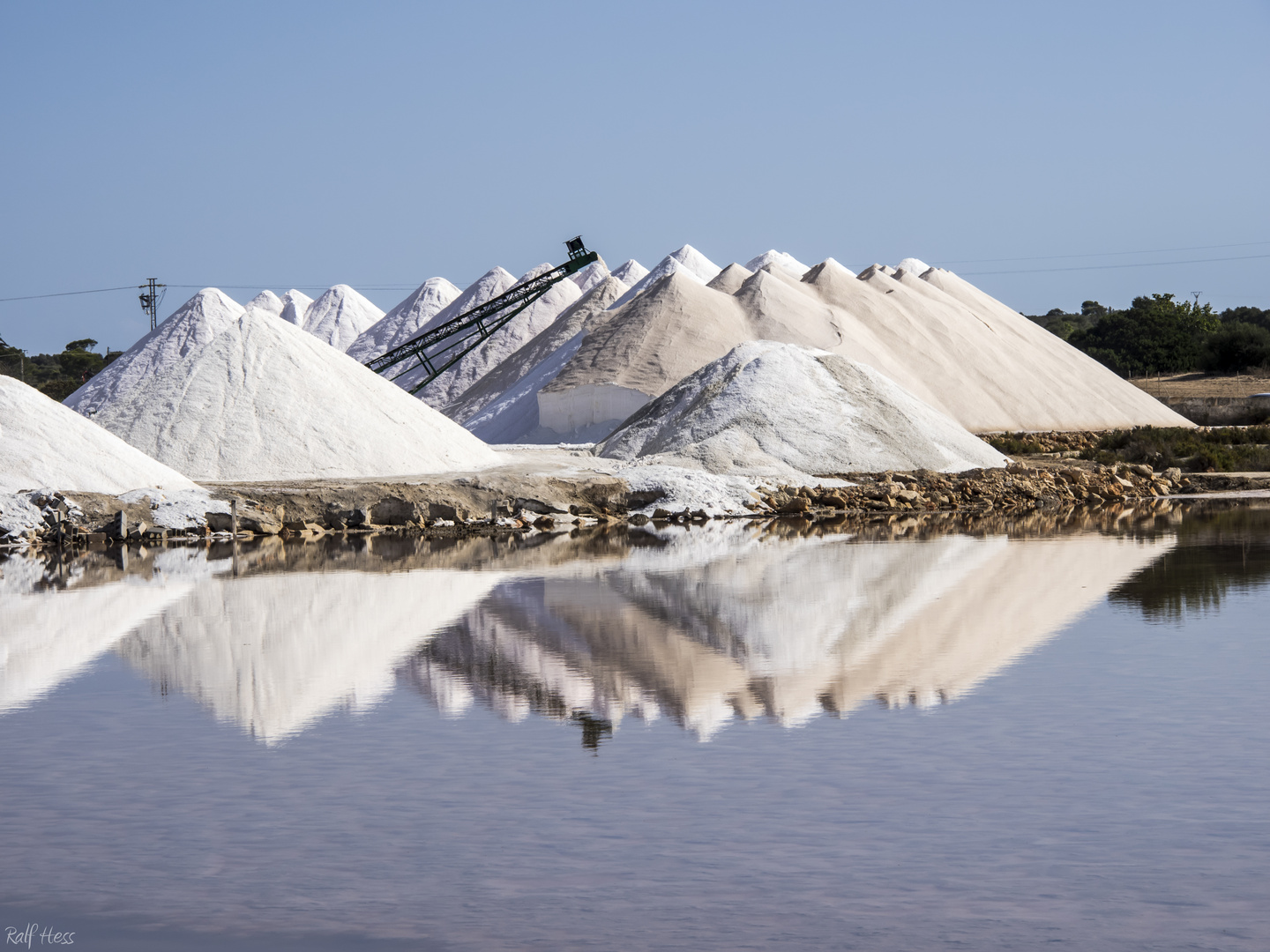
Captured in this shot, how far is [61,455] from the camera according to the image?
1912cm

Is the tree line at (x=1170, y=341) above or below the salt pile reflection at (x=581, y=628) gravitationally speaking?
above

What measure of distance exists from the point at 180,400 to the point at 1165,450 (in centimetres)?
1940

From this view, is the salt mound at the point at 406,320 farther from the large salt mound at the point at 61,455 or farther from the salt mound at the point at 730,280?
the large salt mound at the point at 61,455

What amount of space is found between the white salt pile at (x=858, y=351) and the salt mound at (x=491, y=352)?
62.9 feet

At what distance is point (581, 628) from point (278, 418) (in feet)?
50.8

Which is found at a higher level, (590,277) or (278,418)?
(590,277)

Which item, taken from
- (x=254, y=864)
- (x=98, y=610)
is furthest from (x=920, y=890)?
(x=98, y=610)

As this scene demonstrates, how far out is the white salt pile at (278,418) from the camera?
2255 cm

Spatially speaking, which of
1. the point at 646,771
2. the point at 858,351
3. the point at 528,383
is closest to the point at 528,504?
the point at 646,771

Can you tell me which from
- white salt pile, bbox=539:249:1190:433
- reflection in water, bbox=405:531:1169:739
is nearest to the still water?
reflection in water, bbox=405:531:1169:739

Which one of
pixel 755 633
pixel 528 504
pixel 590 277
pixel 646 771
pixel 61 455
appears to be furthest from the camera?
pixel 590 277

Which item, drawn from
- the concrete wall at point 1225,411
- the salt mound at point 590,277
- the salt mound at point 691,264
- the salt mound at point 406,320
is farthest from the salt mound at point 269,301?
the concrete wall at point 1225,411

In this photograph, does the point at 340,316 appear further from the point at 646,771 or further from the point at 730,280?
the point at 646,771

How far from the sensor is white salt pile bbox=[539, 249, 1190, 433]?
130 ft
